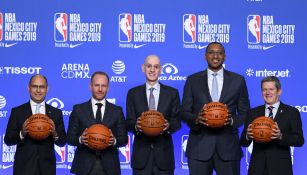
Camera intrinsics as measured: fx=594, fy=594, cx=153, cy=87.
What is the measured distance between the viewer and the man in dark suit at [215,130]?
6.35m

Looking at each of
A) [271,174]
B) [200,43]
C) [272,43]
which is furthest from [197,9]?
[271,174]

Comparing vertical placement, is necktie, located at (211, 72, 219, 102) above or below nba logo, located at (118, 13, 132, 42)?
below

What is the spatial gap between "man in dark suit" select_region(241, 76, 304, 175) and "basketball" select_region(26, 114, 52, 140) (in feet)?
6.73

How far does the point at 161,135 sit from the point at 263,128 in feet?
4.04

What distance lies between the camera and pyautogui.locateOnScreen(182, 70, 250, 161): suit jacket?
635cm

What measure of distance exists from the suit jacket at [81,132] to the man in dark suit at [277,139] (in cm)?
136

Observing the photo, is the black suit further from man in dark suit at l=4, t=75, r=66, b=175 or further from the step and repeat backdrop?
the step and repeat backdrop

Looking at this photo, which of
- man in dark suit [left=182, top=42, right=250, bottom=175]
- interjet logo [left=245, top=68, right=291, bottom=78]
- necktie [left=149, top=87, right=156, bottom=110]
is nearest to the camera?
man in dark suit [left=182, top=42, right=250, bottom=175]

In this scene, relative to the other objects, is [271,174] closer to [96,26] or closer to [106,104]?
[106,104]

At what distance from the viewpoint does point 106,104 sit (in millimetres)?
6477

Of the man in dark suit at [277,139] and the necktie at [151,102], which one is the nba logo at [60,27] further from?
the man in dark suit at [277,139]

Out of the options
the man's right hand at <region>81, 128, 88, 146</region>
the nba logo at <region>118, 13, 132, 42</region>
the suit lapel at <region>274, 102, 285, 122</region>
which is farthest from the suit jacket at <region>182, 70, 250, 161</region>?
the nba logo at <region>118, 13, 132, 42</region>

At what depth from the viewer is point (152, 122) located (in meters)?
6.09

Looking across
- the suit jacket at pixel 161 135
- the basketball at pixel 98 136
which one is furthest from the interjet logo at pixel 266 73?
the basketball at pixel 98 136
